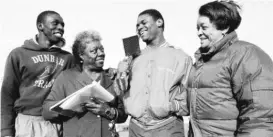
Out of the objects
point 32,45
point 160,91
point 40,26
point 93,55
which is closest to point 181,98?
point 160,91

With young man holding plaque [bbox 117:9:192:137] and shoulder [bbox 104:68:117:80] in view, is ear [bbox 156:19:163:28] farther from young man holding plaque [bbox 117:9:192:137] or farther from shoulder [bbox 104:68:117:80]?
shoulder [bbox 104:68:117:80]

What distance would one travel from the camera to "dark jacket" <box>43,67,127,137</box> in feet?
12.1

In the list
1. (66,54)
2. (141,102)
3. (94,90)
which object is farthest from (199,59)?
(66,54)

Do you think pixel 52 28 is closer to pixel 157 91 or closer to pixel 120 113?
pixel 120 113

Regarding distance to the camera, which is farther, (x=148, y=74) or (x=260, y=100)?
(x=148, y=74)

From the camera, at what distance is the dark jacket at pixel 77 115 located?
3.70 metres

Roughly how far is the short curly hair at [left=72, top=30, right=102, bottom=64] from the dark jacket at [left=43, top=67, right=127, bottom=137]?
298 millimetres

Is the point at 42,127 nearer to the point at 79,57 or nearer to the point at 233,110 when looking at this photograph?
the point at 79,57

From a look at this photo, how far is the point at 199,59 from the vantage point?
3086 millimetres

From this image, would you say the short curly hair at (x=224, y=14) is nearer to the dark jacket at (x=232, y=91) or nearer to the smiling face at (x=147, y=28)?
the dark jacket at (x=232, y=91)

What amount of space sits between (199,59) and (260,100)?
2.64 feet

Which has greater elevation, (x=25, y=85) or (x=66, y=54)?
(x=66, y=54)

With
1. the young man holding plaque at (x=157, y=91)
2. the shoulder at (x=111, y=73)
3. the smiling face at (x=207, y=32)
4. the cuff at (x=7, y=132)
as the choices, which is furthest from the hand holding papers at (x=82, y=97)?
the smiling face at (x=207, y=32)

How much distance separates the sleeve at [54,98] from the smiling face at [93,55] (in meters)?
0.39
